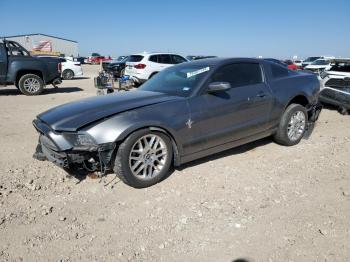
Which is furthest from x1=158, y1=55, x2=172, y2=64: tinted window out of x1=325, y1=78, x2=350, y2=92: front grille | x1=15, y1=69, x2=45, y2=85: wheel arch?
x1=325, y1=78, x2=350, y2=92: front grille

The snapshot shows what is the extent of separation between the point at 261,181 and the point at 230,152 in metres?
1.12

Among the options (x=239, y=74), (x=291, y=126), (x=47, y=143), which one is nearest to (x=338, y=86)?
(x=291, y=126)

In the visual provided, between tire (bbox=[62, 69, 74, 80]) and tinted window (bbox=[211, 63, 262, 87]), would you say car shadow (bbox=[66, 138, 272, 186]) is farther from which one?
tire (bbox=[62, 69, 74, 80])

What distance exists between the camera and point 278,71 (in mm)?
5449

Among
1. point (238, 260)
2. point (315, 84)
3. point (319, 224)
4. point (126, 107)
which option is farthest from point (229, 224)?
point (315, 84)

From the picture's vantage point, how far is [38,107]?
31.7 feet

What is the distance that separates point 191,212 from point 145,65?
1183cm

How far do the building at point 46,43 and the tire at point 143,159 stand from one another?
4809 centimetres

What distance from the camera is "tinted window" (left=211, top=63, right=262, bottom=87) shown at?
15.2 feet

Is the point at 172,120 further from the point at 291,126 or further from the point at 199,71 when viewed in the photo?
the point at 291,126

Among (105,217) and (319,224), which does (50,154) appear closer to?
(105,217)

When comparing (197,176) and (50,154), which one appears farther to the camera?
(197,176)

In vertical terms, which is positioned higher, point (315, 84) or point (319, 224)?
point (315, 84)

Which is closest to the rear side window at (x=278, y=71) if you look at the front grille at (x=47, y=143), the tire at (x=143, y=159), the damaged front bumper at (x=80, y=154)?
the tire at (x=143, y=159)
